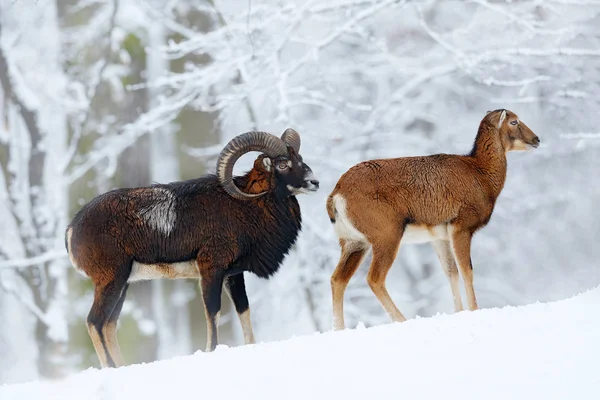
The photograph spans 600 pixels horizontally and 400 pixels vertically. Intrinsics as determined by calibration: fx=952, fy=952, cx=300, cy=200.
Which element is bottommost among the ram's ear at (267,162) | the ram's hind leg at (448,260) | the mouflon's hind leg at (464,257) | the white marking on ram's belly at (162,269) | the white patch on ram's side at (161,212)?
the ram's hind leg at (448,260)

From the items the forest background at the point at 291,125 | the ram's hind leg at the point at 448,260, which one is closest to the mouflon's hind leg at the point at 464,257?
the ram's hind leg at the point at 448,260

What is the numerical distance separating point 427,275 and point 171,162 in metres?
6.05

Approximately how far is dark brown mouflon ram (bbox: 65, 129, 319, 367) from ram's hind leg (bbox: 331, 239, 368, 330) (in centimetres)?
67

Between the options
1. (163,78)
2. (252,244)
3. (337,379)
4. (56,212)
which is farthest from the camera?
(56,212)

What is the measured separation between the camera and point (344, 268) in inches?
385

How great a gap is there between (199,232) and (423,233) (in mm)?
2320

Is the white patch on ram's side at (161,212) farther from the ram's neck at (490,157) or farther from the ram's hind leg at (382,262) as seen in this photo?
the ram's neck at (490,157)

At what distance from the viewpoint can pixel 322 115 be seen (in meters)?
20.4

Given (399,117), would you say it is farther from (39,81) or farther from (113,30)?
(39,81)

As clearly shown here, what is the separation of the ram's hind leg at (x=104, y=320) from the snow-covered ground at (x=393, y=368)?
6.15 ft

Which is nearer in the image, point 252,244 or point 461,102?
point 252,244

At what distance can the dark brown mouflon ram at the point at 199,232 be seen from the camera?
9.39m

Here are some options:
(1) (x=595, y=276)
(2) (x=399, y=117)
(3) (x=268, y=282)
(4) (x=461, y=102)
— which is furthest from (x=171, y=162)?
(1) (x=595, y=276)

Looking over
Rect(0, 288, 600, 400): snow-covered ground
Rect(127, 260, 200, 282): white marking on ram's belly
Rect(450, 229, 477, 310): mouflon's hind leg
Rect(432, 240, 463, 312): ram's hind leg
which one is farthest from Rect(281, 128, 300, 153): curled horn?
Rect(0, 288, 600, 400): snow-covered ground
